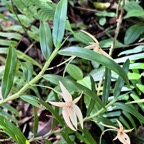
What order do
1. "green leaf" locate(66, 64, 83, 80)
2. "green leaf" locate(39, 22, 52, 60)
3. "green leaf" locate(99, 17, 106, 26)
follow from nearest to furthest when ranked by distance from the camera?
1. "green leaf" locate(39, 22, 52, 60)
2. "green leaf" locate(66, 64, 83, 80)
3. "green leaf" locate(99, 17, 106, 26)

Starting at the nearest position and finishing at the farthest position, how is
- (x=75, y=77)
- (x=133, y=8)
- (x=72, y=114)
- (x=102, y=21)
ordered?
(x=72, y=114)
(x=75, y=77)
(x=133, y=8)
(x=102, y=21)

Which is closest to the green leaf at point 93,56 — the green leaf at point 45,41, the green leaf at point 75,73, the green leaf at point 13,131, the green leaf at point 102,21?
the green leaf at point 45,41

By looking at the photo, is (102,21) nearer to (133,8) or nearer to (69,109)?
(133,8)

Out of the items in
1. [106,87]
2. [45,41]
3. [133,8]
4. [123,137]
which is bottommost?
[123,137]

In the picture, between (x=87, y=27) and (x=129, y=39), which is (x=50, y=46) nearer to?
(x=129, y=39)

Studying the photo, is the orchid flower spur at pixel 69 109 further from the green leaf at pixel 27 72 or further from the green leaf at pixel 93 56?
the green leaf at pixel 27 72

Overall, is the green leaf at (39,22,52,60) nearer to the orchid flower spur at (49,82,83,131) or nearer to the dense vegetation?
the dense vegetation

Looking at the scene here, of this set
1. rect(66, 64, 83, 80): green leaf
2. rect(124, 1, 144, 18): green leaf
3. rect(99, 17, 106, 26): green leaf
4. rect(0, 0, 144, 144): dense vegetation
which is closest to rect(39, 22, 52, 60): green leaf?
rect(0, 0, 144, 144): dense vegetation

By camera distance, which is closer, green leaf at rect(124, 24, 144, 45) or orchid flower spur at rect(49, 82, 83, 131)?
orchid flower spur at rect(49, 82, 83, 131)

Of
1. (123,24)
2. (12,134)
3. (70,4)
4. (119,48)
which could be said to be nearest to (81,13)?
(70,4)

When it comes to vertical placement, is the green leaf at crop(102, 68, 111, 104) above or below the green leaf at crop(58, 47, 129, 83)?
below

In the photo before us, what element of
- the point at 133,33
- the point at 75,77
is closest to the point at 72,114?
the point at 75,77
